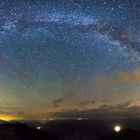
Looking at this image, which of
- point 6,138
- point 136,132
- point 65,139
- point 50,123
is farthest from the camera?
point 50,123

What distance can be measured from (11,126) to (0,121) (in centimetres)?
209

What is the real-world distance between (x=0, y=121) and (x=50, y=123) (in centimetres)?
3748

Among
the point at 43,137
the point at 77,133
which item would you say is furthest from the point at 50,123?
the point at 43,137

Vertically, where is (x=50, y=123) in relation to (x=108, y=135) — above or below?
above

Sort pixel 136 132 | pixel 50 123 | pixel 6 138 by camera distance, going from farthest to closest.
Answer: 1. pixel 50 123
2. pixel 136 132
3. pixel 6 138

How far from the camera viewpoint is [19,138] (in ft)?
134

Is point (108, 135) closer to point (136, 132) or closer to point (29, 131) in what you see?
point (136, 132)

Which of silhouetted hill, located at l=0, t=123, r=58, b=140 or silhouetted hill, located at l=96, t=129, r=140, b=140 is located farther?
silhouetted hill, located at l=96, t=129, r=140, b=140

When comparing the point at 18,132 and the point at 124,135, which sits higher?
the point at 124,135

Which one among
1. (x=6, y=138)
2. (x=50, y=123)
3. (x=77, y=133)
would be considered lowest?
(x=6, y=138)

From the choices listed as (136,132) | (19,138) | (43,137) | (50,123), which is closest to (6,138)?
(19,138)

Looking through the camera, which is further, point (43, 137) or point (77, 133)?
point (77, 133)

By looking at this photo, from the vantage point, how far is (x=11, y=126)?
135 ft

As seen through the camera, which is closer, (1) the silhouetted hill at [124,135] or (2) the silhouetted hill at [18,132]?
(2) the silhouetted hill at [18,132]
